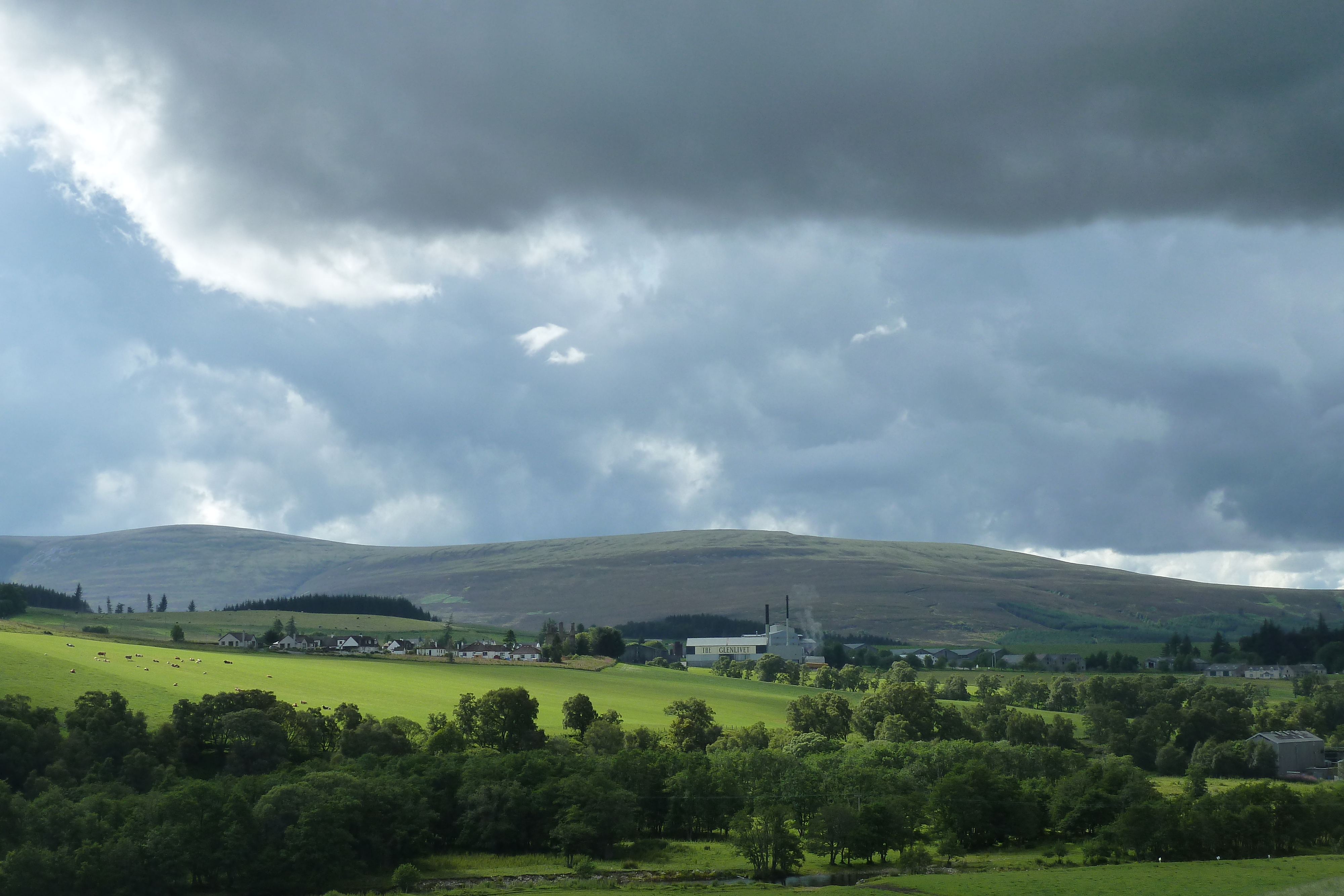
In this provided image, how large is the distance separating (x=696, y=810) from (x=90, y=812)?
146 ft

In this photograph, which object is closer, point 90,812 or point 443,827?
point 90,812

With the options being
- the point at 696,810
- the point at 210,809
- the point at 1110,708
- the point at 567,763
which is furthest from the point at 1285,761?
the point at 210,809

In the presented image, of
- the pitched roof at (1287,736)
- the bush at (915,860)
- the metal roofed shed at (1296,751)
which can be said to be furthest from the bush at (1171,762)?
the bush at (915,860)

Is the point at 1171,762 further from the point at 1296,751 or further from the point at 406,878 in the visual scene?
the point at 406,878

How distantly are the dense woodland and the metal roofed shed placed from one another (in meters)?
9.93

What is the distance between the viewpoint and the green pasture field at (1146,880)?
235 ft

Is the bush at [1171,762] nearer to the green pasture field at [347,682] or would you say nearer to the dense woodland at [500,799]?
the dense woodland at [500,799]

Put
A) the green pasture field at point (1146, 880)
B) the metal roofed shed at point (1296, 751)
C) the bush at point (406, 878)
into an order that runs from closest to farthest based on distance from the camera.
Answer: the green pasture field at point (1146, 880) < the bush at point (406, 878) < the metal roofed shed at point (1296, 751)

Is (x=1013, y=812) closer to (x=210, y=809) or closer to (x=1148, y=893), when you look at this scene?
(x=1148, y=893)

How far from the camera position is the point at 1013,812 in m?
95.1

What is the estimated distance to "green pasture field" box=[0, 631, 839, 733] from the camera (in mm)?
116562

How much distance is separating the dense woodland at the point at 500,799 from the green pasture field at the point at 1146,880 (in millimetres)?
5658

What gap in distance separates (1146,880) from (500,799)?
151ft

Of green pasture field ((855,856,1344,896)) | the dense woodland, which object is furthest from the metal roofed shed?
green pasture field ((855,856,1344,896))
